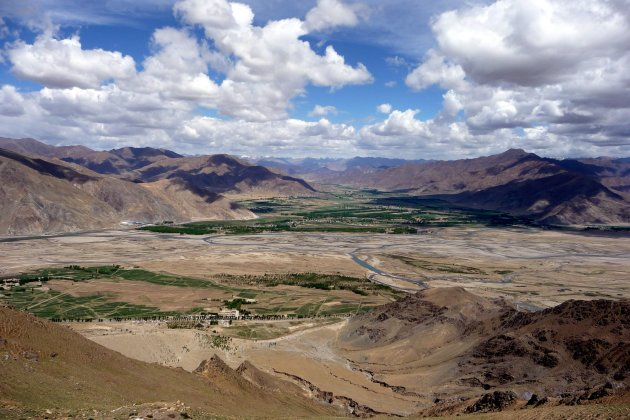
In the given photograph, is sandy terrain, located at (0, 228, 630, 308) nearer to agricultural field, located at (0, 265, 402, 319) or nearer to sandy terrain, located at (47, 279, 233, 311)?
agricultural field, located at (0, 265, 402, 319)

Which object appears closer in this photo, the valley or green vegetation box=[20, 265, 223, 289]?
the valley

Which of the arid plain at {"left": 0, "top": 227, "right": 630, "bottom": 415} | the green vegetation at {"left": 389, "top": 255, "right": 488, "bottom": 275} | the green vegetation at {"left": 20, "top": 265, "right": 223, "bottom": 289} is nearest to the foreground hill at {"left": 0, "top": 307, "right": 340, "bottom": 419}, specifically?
the arid plain at {"left": 0, "top": 227, "right": 630, "bottom": 415}

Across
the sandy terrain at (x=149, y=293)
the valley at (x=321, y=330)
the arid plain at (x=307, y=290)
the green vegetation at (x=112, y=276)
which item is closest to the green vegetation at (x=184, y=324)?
the valley at (x=321, y=330)

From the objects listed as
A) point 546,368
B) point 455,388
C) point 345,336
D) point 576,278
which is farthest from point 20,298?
point 576,278

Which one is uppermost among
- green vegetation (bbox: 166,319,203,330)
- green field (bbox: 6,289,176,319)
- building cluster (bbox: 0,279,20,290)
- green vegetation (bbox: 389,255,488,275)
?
green vegetation (bbox: 389,255,488,275)

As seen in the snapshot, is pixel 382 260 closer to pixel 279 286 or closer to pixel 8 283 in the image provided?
pixel 279 286

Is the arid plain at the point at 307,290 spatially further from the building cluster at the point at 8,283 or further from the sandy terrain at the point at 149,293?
the building cluster at the point at 8,283
